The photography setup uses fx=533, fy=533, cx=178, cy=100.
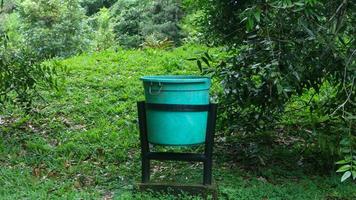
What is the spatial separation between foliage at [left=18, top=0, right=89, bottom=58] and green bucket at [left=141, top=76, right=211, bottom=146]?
11.2 metres

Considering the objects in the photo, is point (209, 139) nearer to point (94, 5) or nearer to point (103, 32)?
point (103, 32)

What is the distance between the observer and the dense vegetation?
418 cm

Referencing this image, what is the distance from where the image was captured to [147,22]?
1909cm

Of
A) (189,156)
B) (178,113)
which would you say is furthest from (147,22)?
(178,113)

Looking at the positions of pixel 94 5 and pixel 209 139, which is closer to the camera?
pixel 209 139

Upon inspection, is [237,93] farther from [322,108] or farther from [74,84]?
[74,84]

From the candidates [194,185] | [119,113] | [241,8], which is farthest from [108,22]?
[194,185]

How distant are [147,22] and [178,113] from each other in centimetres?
1520

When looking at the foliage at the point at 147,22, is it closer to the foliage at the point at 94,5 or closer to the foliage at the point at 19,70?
the foliage at the point at 94,5

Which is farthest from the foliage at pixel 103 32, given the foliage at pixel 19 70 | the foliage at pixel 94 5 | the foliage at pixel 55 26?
the foliage at pixel 19 70

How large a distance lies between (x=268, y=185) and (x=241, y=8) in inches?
77.4

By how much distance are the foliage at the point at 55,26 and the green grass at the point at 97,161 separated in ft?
23.6

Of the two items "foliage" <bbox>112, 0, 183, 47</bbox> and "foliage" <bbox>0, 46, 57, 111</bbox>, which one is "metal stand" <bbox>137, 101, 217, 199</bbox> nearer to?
"foliage" <bbox>0, 46, 57, 111</bbox>

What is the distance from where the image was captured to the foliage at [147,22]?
60.7ft
